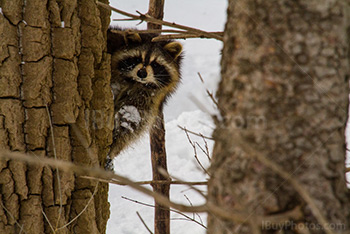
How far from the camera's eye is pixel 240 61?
3.23ft

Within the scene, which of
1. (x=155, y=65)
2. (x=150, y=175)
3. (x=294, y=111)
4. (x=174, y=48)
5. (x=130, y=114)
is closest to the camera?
(x=294, y=111)

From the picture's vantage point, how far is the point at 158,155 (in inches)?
137

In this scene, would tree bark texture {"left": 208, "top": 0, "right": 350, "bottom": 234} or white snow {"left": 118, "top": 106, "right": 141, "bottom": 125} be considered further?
white snow {"left": 118, "top": 106, "right": 141, "bottom": 125}

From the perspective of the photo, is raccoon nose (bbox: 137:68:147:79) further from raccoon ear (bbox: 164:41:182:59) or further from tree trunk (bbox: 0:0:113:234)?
tree trunk (bbox: 0:0:113:234)

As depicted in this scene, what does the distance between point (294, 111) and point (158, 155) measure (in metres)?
2.60

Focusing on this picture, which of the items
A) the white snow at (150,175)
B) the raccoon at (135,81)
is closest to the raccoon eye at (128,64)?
the raccoon at (135,81)

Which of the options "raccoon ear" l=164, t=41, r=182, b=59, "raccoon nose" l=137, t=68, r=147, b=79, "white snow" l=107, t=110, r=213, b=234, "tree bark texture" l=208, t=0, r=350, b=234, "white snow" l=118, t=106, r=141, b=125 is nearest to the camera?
"tree bark texture" l=208, t=0, r=350, b=234

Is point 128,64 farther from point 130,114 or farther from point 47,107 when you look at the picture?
point 47,107

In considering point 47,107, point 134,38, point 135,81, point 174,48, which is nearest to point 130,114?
point 135,81

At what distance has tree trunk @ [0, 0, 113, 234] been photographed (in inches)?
71.2

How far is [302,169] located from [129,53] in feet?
7.54

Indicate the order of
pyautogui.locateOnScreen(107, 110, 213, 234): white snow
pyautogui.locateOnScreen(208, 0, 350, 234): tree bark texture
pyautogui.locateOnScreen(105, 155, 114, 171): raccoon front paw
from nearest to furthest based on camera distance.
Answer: pyautogui.locateOnScreen(208, 0, 350, 234): tree bark texture → pyautogui.locateOnScreen(105, 155, 114, 171): raccoon front paw → pyautogui.locateOnScreen(107, 110, 213, 234): white snow

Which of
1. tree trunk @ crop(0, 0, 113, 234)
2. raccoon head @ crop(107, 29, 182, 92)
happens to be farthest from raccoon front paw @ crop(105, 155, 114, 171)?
raccoon head @ crop(107, 29, 182, 92)

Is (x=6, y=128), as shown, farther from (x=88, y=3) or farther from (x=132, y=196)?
(x=132, y=196)
